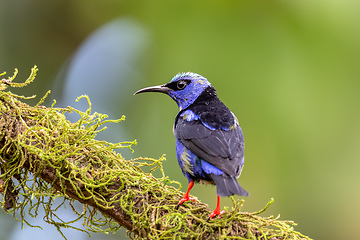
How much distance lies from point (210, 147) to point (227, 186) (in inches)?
20.7

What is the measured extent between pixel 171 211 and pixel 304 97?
10.8 feet

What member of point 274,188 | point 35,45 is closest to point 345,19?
point 274,188

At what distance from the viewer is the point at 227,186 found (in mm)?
3201

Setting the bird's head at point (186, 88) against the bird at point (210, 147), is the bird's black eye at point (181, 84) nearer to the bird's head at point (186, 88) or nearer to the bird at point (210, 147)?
the bird's head at point (186, 88)

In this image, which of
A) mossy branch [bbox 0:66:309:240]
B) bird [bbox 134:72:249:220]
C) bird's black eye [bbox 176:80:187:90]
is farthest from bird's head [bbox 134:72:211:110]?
mossy branch [bbox 0:66:309:240]

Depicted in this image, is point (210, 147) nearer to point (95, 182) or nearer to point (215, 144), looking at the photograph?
point (215, 144)

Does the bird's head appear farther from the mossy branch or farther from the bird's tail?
the mossy branch

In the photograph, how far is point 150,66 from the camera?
6984 millimetres

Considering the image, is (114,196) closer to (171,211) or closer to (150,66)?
(171,211)

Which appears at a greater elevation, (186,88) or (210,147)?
(186,88)

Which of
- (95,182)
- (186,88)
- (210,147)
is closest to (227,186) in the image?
(210,147)

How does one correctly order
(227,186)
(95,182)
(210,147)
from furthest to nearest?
(210,147) → (227,186) → (95,182)

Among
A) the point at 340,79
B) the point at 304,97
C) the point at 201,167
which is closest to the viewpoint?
the point at 201,167

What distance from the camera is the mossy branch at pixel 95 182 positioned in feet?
9.57
